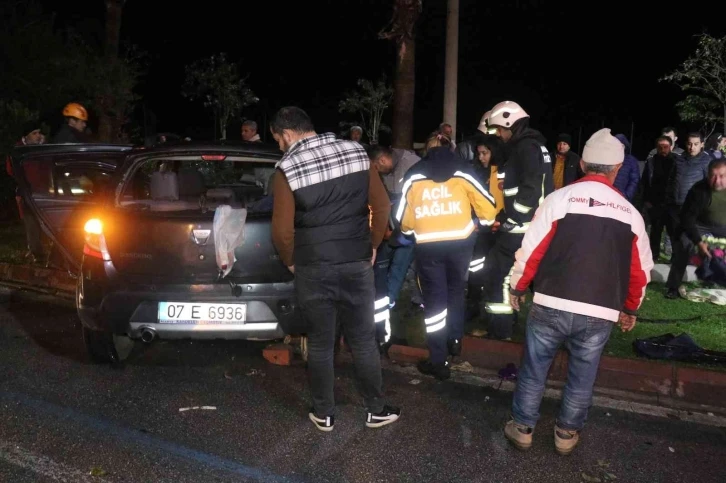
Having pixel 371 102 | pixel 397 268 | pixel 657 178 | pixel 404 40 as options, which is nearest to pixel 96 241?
pixel 397 268

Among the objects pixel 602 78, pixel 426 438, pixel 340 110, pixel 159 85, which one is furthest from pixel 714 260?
pixel 159 85

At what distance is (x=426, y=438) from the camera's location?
4.16 meters

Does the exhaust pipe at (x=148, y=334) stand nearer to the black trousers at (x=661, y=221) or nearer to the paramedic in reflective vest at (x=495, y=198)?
the paramedic in reflective vest at (x=495, y=198)

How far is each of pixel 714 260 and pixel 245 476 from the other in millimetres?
5315

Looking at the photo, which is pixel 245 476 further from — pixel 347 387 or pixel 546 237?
pixel 546 237

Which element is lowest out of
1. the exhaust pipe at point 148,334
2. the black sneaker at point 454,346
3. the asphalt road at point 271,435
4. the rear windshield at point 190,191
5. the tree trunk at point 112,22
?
the asphalt road at point 271,435

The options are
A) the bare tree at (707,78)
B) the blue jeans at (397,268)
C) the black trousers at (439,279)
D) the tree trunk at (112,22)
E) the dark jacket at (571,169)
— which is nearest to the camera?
the black trousers at (439,279)

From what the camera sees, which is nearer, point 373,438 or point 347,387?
point 373,438

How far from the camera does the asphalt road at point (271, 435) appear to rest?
3.73m

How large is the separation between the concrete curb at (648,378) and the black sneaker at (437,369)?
0.38 m

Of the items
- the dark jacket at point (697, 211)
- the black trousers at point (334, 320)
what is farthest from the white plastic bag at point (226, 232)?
the dark jacket at point (697, 211)

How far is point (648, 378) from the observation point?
4.87 metres

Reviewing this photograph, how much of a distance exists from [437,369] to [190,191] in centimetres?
236

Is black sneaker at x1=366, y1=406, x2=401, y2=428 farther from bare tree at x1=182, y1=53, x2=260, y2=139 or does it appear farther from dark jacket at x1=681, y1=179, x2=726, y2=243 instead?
bare tree at x1=182, y1=53, x2=260, y2=139
